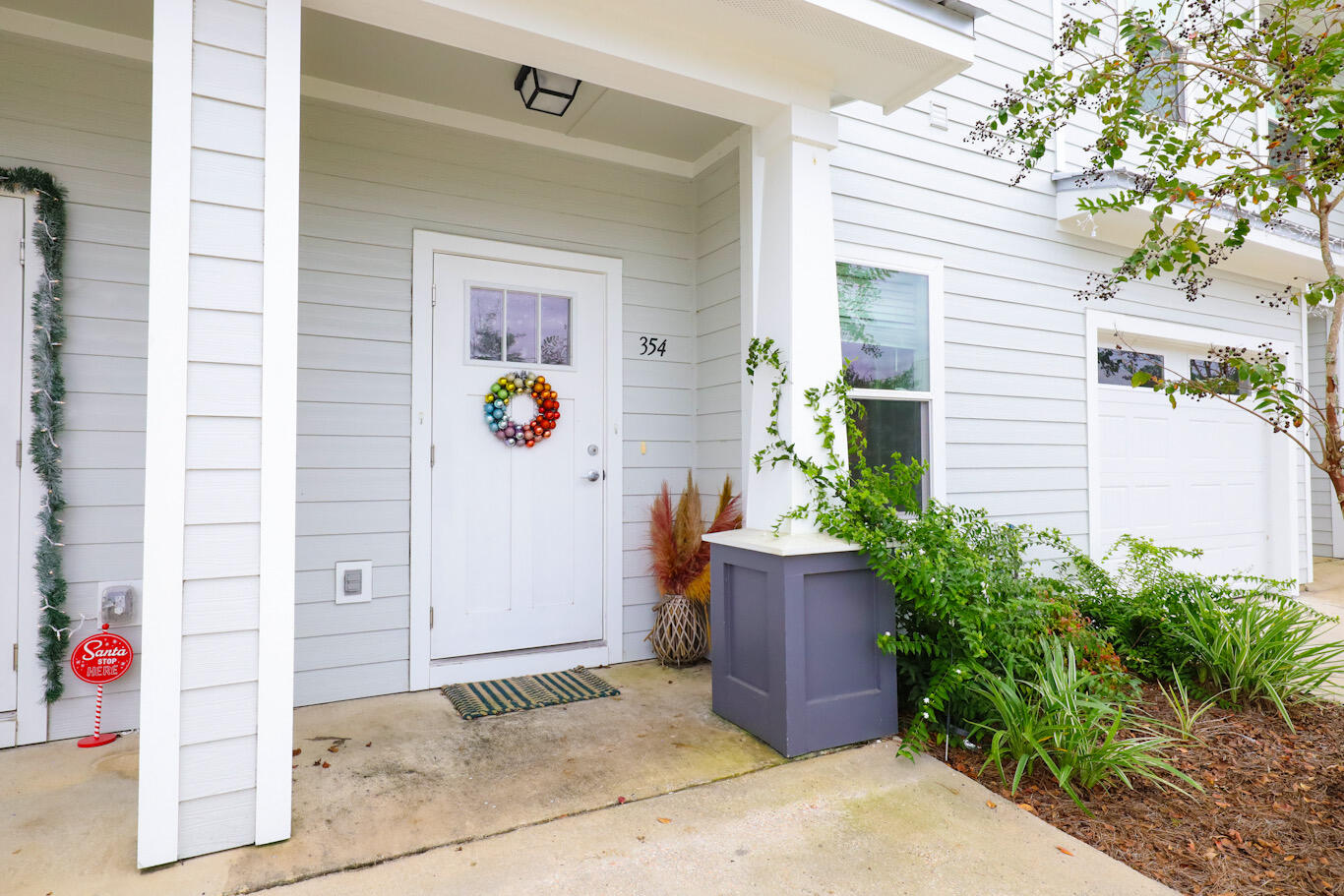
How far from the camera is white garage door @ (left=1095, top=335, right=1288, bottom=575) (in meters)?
4.74

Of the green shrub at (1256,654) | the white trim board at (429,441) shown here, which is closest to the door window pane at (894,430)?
the white trim board at (429,441)

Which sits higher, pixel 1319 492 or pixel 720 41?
pixel 720 41

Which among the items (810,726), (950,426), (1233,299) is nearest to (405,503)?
(810,726)

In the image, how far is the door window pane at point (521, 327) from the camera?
3.48 meters

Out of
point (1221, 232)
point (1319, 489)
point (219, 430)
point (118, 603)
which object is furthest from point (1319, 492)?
point (118, 603)

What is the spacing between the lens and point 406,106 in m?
3.23

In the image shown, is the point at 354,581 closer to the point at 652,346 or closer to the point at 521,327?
the point at 521,327

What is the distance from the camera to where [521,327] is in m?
3.51

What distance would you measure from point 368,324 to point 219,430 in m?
1.36

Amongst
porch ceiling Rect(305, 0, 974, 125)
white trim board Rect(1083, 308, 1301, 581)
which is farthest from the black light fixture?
white trim board Rect(1083, 308, 1301, 581)

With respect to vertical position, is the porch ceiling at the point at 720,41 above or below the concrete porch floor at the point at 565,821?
above

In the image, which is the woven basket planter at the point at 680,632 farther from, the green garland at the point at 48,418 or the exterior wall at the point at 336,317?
the green garland at the point at 48,418

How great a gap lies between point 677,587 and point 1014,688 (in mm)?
1605

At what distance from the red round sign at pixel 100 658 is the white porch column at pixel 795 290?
231 cm
